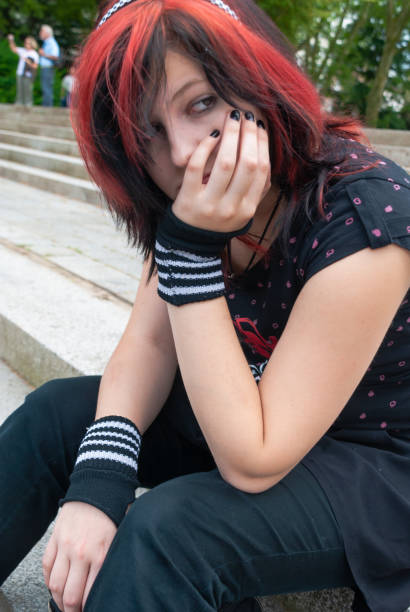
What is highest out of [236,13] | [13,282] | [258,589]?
[236,13]

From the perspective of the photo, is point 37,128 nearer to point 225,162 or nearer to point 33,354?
point 33,354

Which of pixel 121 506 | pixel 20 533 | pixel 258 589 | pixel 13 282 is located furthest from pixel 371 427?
pixel 13 282

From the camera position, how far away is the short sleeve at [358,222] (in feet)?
3.35

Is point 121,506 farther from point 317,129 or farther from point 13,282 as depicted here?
point 13,282

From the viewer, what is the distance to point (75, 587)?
1117 mm

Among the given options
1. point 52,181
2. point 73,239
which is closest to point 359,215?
point 73,239

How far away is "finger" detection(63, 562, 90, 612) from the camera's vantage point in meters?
1.11

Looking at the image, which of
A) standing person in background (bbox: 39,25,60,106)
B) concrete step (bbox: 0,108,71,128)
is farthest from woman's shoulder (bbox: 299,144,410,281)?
standing person in background (bbox: 39,25,60,106)

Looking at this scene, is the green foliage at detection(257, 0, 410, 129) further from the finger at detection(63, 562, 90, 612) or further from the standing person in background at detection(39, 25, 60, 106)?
the finger at detection(63, 562, 90, 612)

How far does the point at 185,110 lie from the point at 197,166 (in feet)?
0.41

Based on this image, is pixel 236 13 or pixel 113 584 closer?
pixel 113 584

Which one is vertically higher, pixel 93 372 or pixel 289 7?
pixel 289 7

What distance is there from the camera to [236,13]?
116 cm

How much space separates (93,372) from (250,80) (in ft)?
4.35
